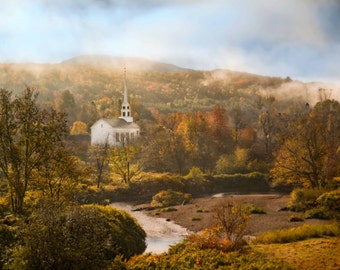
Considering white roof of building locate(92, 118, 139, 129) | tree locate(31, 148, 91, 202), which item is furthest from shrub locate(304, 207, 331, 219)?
white roof of building locate(92, 118, 139, 129)

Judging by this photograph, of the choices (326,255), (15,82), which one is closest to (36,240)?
(326,255)

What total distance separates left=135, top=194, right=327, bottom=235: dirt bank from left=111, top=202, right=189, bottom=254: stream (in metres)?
0.94

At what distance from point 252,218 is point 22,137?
19.5m

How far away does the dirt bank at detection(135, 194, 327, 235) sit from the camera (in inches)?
1261

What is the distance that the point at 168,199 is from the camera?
158 ft

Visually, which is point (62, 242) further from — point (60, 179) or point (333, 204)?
point (333, 204)

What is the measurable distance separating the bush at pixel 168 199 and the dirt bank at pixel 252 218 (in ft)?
4.62

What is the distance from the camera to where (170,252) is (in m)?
20.2

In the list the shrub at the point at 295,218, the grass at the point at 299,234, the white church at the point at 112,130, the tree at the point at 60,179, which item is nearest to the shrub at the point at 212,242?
the grass at the point at 299,234

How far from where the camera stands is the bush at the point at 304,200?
123ft

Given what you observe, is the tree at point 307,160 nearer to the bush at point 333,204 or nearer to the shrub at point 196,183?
the shrub at point 196,183

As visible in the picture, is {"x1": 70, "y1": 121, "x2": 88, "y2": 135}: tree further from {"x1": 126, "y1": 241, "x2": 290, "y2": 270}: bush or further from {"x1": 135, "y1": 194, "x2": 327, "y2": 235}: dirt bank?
{"x1": 126, "y1": 241, "x2": 290, "y2": 270}: bush

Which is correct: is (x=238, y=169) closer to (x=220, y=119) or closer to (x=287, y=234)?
(x=220, y=119)

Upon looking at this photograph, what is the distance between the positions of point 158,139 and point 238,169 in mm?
12882
